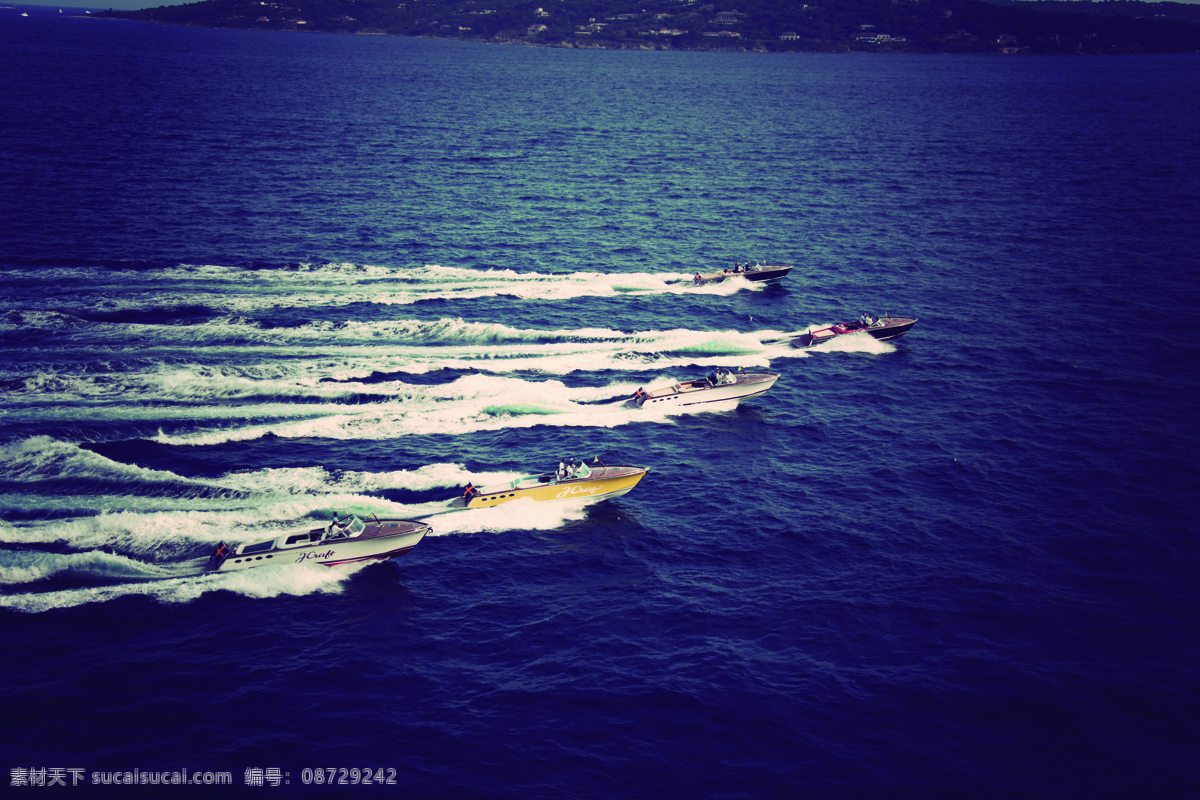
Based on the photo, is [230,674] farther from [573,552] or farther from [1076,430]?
[1076,430]

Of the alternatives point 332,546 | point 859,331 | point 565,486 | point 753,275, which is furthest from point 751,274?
point 332,546

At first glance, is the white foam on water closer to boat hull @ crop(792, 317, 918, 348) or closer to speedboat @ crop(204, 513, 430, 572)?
speedboat @ crop(204, 513, 430, 572)

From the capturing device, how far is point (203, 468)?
164ft

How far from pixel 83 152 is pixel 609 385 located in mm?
113637

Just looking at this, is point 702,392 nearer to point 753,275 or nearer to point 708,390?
point 708,390

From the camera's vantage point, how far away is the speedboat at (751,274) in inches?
3447

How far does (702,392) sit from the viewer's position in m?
62.3

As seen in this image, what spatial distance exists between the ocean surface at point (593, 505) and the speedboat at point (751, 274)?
1425 mm

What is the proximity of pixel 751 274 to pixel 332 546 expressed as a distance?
61.5 m

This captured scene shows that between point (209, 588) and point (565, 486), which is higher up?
point (565, 486)

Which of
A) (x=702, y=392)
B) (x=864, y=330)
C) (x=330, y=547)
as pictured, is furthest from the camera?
(x=864, y=330)

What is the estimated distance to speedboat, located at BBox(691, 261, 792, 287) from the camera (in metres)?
87.6

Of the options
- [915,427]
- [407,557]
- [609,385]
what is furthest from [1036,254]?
[407,557]

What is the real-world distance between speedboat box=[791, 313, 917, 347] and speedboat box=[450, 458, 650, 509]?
1248 inches
